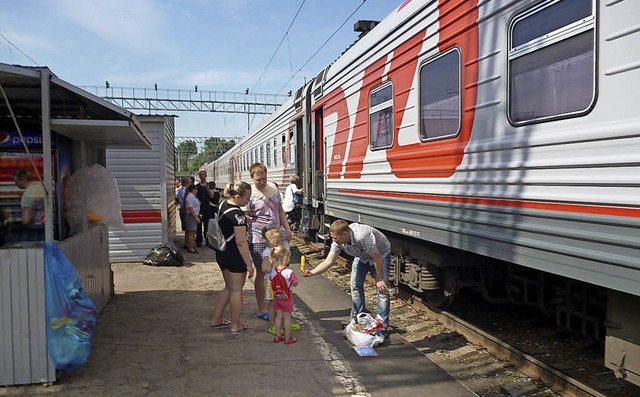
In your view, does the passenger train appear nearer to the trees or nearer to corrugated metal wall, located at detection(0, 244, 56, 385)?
corrugated metal wall, located at detection(0, 244, 56, 385)

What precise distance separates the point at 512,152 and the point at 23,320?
3703mm

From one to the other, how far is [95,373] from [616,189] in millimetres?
3908

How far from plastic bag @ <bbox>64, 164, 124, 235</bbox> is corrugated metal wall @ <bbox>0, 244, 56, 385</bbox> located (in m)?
1.91

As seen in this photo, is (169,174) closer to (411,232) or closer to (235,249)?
(235,249)

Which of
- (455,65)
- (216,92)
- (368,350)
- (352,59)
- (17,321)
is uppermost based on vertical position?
(216,92)

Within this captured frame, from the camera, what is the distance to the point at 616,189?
2.62 m

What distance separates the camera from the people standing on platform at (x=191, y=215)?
10305mm

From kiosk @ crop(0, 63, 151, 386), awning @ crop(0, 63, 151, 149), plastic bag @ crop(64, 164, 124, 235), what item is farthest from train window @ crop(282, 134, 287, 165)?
plastic bag @ crop(64, 164, 124, 235)

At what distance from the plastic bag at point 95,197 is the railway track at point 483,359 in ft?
11.9

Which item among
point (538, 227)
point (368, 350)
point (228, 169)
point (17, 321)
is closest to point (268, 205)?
point (368, 350)

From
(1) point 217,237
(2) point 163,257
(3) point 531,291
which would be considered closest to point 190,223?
(2) point 163,257

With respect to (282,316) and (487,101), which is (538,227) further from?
(282,316)

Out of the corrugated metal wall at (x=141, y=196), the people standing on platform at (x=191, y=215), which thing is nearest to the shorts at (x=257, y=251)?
the corrugated metal wall at (x=141, y=196)

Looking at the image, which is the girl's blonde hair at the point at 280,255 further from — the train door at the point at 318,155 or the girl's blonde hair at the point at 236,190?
the train door at the point at 318,155
